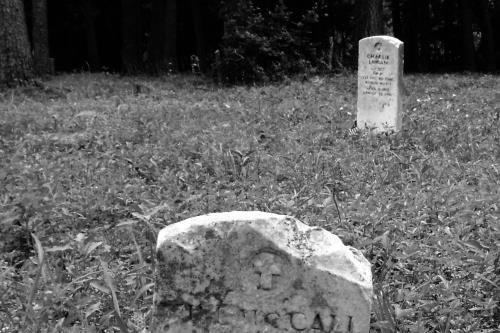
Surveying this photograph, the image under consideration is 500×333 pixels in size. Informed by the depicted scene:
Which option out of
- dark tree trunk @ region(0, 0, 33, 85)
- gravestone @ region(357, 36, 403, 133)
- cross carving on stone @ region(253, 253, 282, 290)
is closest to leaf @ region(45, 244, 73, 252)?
cross carving on stone @ region(253, 253, 282, 290)

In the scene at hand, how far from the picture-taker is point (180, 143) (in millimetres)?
6961

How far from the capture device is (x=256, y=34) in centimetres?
1405

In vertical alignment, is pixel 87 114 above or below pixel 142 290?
above

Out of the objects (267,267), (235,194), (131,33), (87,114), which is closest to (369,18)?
(87,114)

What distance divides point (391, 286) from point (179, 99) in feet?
24.1

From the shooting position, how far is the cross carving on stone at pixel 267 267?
2.62 metres

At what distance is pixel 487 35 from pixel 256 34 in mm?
9932

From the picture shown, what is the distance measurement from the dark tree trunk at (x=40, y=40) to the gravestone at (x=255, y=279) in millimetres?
13695

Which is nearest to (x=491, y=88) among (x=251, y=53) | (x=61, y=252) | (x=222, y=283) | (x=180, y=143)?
(x=251, y=53)

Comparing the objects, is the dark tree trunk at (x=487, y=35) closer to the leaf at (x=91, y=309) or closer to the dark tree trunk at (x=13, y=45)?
the dark tree trunk at (x=13, y=45)

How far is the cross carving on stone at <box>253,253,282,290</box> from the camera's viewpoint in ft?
8.61

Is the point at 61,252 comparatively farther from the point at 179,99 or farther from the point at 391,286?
the point at 179,99

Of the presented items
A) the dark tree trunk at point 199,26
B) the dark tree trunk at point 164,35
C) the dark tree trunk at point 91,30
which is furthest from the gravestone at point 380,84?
the dark tree trunk at point 91,30

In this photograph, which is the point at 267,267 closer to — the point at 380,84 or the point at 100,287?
the point at 100,287
